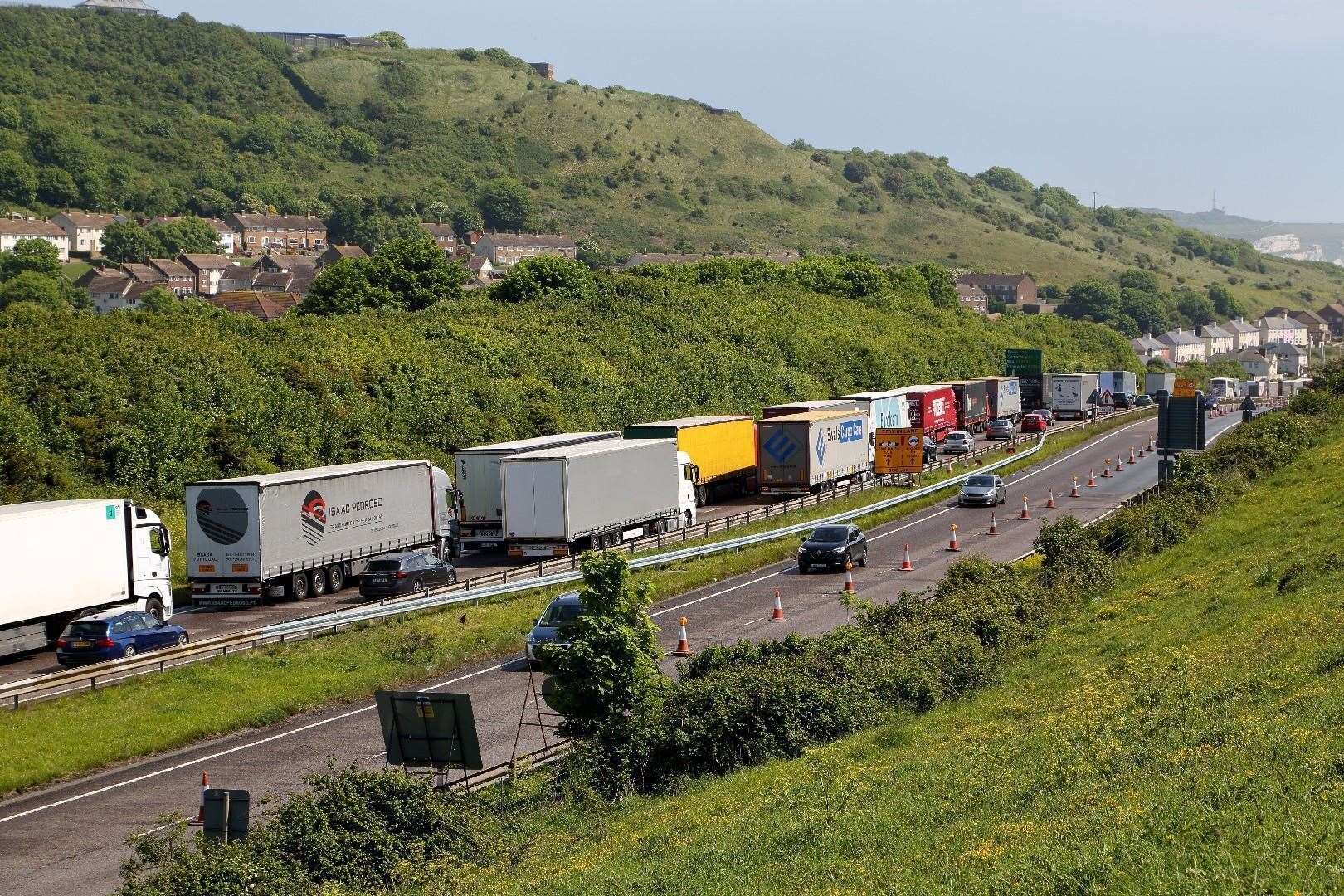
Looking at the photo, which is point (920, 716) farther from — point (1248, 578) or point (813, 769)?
point (1248, 578)

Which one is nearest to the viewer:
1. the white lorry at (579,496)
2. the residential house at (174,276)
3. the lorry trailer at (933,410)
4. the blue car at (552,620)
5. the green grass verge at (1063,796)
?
the green grass verge at (1063,796)

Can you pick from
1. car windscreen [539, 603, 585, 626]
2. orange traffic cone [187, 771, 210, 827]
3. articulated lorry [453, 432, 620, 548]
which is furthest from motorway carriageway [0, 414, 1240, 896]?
articulated lorry [453, 432, 620, 548]

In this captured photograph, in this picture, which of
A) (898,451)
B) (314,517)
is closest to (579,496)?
(314,517)

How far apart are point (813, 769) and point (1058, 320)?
545 feet

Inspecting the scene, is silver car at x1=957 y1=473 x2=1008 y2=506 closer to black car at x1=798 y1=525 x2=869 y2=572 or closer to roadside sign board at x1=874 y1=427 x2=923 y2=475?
roadside sign board at x1=874 y1=427 x2=923 y2=475

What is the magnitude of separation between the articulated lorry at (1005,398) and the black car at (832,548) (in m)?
51.4

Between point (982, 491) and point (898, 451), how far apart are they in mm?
5931

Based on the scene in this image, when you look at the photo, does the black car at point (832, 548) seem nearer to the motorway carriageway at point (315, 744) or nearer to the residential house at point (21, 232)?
the motorway carriageway at point (315, 744)

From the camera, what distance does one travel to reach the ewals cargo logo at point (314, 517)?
41.2m

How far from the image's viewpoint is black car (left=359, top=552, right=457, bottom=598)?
40.6 metres

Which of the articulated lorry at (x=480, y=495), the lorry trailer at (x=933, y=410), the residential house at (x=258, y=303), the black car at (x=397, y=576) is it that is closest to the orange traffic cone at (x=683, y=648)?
the black car at (x=397, y=576)

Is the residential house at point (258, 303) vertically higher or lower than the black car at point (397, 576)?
higher

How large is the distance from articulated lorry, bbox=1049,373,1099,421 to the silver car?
1876 inches

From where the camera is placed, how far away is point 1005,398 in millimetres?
99062
